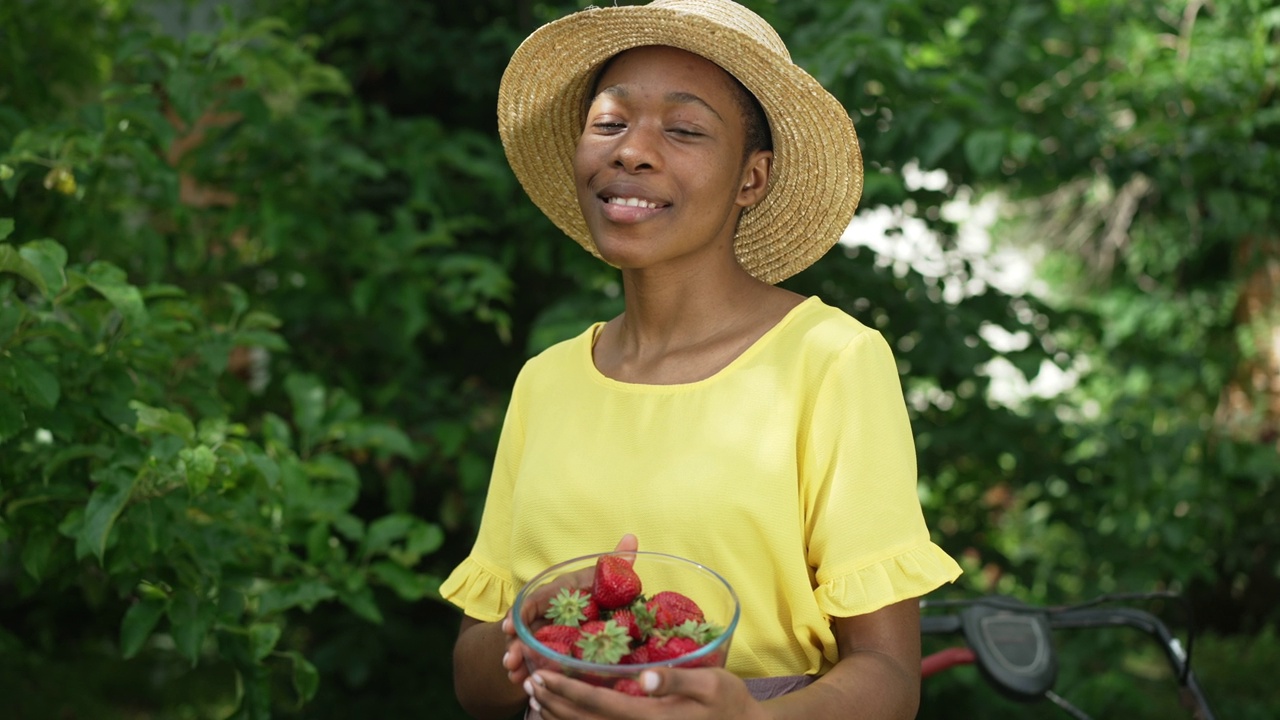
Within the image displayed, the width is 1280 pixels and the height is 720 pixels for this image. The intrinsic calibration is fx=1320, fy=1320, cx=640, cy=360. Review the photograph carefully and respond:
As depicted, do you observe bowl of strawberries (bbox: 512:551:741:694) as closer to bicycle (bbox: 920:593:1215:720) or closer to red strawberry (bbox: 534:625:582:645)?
red strawberry (bbox: 534:625:582:645)

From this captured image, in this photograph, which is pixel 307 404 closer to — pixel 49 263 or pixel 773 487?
pixel 49 263

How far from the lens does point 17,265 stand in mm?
2033

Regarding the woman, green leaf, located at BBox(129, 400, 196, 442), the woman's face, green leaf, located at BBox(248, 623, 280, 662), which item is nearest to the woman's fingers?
the woman

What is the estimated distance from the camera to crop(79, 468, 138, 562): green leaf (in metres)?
1.98

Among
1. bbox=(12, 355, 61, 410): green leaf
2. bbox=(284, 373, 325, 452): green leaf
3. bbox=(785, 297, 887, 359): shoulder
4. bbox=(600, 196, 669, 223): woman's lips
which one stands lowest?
bbox=(284, 373, 325, 452): green leaf

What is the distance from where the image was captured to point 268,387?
343cm

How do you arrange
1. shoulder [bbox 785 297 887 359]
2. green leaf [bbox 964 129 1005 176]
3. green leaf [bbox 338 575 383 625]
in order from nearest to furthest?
shoulder [bbox 785 297 887 359]
green leaf [bbox 338 575 383 625]
green leaf [bbox 964 129 1005 176]

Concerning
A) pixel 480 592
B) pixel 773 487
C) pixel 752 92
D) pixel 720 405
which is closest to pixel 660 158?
pixel 752 92

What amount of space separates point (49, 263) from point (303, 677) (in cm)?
83

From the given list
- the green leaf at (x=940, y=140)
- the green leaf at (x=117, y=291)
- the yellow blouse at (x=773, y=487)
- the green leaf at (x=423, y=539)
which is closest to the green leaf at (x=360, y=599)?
the green leaf at (x=423, y=539)

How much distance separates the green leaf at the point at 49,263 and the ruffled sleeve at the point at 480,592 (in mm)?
843

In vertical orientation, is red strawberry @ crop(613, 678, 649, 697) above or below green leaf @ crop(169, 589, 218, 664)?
above

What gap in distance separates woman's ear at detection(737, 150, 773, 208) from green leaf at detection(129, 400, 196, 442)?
99cm

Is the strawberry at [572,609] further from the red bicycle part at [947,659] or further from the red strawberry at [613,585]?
the red bicycle part at [947,659]
